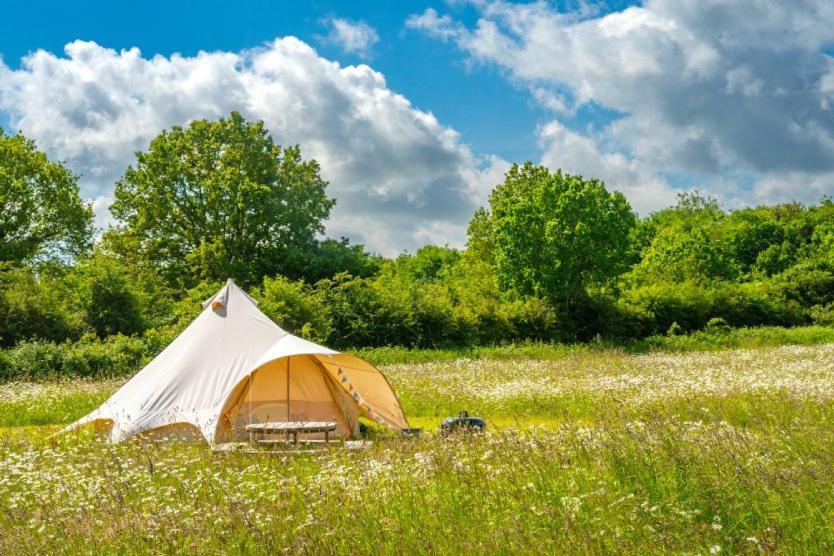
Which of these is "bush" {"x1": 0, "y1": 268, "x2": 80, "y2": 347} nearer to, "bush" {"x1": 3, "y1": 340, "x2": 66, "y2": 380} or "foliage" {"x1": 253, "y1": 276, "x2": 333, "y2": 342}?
"bush" {"x1": 3, "y1": 340, "x2": 66, "y2": 380}

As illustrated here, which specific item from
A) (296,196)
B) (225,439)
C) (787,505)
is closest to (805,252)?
(296,196)

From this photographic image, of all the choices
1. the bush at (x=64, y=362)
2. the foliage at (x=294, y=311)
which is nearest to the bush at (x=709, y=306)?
the foliage at (x=294, y=311)

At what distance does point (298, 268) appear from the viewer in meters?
46.3

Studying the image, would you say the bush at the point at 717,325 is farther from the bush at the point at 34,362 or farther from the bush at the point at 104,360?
the bush at the point at 34,362

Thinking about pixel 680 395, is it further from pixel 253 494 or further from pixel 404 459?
pixel 253 494

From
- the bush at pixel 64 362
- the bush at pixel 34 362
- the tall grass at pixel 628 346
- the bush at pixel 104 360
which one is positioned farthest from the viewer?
the tall grass at pixel 628 346

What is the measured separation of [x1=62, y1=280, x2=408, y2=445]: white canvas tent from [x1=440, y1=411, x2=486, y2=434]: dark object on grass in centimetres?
276

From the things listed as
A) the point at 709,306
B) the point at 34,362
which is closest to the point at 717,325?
the point at 709,306

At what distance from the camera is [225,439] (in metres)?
14.7

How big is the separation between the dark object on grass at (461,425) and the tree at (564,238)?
25547 millimetres

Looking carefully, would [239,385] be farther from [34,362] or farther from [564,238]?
[564,238]

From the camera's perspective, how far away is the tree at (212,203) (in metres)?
47.1

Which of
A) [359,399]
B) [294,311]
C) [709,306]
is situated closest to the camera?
[359,399]

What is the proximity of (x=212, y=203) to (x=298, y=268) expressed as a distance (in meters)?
6.78
